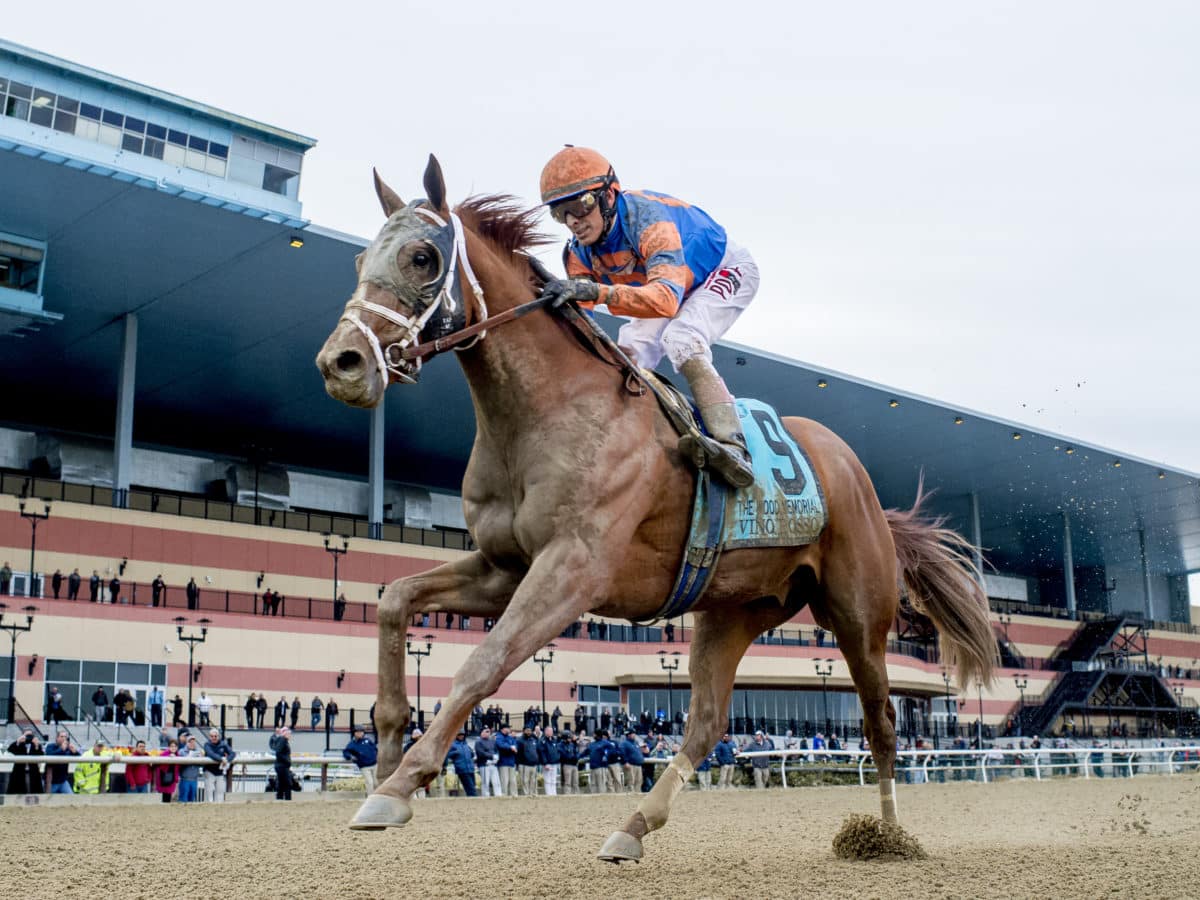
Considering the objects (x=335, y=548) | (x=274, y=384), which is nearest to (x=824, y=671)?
(x=335, y=548)

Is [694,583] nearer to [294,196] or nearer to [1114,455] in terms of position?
[294,196]

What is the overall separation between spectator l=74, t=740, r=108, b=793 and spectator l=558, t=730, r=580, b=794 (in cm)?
840

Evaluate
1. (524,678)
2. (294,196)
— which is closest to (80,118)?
(294,196)

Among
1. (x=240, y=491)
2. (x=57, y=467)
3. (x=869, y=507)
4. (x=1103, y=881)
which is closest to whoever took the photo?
(x=1103, y=881)

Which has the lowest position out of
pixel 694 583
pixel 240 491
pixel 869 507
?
pixel 694 583

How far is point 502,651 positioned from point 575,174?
2.34 metres

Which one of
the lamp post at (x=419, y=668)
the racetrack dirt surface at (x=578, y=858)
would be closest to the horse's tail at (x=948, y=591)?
the racetrack dirt surface at (x=578, y=858)

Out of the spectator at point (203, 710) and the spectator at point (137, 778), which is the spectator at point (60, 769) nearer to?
the spectator at point (137, 778)

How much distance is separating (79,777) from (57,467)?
82.8 ft

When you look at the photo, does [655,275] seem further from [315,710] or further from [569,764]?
[315,710]

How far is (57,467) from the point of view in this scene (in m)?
42.0

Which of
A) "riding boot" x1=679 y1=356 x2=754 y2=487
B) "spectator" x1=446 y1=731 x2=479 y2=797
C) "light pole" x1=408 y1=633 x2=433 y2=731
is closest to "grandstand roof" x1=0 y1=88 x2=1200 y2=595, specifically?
"light pole" x1=408 y1=633 x2=433 y2=731

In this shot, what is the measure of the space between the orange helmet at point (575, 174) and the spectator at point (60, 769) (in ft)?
50.3

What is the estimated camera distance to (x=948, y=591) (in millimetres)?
7887
